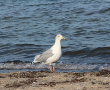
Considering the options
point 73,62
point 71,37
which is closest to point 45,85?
point 73,62

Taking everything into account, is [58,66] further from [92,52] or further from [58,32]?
[58,32]

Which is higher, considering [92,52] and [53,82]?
[53,82]

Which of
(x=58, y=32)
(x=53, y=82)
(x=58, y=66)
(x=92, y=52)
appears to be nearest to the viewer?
(x=53, y=82)

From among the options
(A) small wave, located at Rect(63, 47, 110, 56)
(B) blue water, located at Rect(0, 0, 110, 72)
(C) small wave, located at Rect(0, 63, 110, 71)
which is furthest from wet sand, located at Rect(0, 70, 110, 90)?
(A) small wave, located at Rect(63, 47, 110, 56)

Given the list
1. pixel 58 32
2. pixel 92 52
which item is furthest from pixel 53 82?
pixel 58 32

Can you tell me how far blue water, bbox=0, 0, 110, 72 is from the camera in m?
10.1

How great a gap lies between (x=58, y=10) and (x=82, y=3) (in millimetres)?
3447

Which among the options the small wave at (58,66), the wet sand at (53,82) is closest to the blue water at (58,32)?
the small wave at (58,66)

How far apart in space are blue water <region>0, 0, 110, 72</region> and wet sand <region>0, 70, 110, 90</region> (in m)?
2.20

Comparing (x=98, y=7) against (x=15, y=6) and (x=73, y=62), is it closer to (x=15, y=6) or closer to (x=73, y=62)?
(x=15, y=6)

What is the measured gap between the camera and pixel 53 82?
6145 mm

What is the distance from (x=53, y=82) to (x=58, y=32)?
29.1ft

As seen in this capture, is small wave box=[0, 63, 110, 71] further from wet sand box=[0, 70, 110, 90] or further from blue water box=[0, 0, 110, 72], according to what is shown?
wet sand box=[0, 70, 110, 90]

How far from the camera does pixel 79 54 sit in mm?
11281
